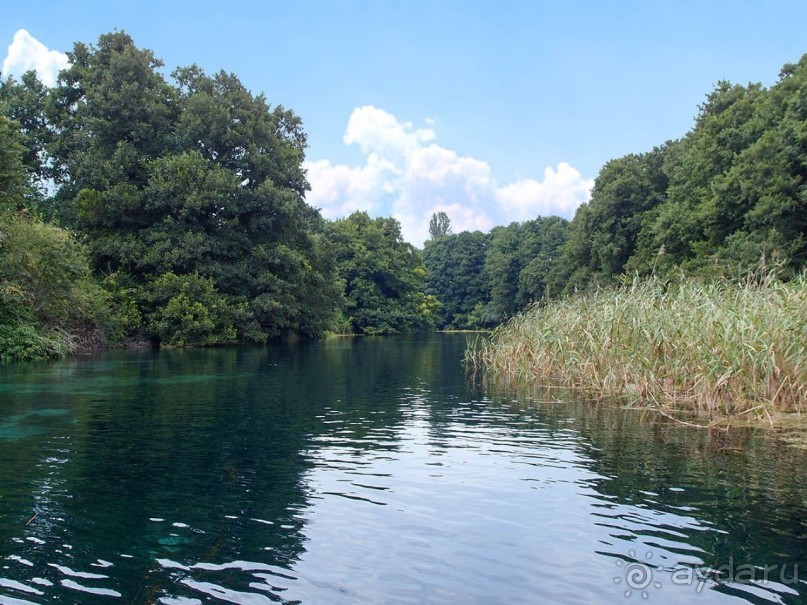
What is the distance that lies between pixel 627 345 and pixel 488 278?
98.5 metres

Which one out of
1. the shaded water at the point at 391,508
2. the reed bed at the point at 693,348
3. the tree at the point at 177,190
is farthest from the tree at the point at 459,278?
the shaded water at the point at 391,508

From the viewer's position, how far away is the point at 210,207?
50406 millimetres

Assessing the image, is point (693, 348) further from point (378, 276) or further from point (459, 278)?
point (459, 278)

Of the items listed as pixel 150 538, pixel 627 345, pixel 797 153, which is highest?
pixel 797 153

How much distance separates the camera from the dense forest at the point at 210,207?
3469 centimetres

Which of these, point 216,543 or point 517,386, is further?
point 517,386

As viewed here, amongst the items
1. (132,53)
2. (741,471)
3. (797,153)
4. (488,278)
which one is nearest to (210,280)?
(132,53)

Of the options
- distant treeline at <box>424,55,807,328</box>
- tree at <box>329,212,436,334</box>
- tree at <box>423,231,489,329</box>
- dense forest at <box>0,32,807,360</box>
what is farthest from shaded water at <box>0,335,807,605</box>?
tree at <box>423,231,489,329</box>

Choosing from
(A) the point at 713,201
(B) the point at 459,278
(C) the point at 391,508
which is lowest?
(C) the point at 391,508

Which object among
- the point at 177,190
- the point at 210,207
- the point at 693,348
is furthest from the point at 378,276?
the point at 693,348

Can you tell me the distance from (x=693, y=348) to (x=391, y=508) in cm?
944

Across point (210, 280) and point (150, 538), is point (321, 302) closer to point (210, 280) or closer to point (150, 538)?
point (210, 280)

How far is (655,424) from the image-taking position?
47.2ft

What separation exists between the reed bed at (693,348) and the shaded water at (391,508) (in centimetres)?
168
